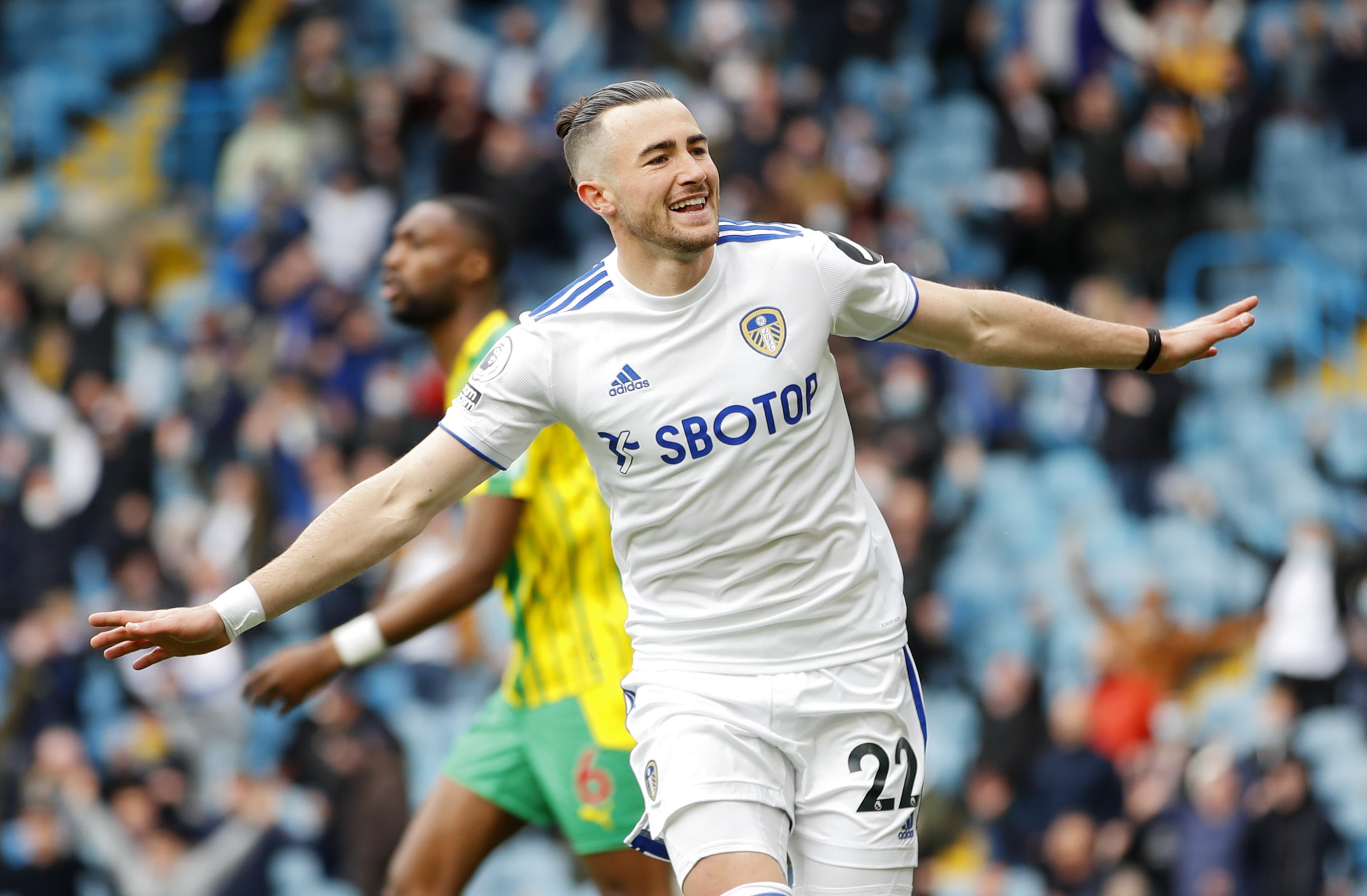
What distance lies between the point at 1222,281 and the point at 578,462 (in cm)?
971

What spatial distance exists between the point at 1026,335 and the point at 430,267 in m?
2.46

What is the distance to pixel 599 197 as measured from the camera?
16.0ft

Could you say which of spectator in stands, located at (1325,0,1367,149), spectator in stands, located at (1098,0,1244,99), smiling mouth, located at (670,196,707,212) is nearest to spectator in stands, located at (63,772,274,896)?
smiling mouth, located at (670,196,707,212)

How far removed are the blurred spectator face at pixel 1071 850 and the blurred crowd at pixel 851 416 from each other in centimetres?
3

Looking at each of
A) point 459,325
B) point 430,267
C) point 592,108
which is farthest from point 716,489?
point 430,267

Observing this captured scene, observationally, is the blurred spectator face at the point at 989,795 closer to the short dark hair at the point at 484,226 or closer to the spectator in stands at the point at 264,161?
the short dark hair at the point at 484,226

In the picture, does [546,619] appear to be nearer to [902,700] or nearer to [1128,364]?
[902,700]

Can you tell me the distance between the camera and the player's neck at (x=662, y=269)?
4777 mm

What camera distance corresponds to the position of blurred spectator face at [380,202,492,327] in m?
6.45

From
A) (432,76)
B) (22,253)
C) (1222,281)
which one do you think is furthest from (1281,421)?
(22,253)

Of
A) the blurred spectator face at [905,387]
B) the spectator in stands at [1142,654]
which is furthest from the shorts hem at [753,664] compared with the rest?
the blurred spectator face at [905,387]

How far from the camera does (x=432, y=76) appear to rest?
631 inches

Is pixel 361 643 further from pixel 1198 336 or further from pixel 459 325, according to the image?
pixel 1198 336

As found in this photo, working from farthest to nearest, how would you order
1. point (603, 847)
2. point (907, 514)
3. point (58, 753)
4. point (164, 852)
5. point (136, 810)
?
point (58, 753) → point (136, 810) → point (164, 852) → point (907, 514) → point (603, 847)
